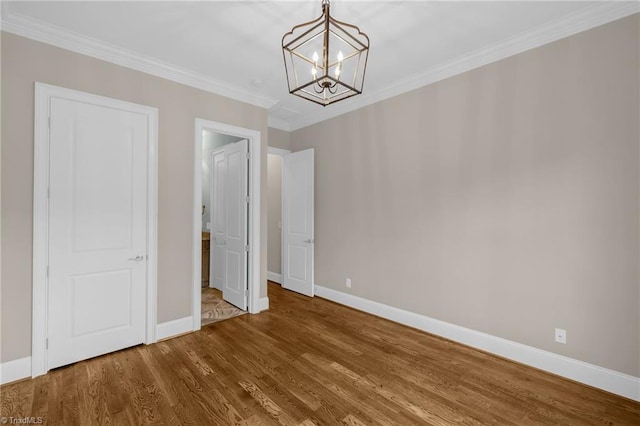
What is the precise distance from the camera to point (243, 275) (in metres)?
3.95

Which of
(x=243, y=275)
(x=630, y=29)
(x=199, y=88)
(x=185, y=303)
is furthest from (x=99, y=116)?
(x=630, y=29)

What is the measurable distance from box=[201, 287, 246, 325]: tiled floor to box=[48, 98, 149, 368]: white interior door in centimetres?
86

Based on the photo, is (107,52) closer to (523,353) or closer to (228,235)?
(228,235)

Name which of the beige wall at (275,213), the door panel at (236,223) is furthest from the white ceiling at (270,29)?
the beige wall at (275,213)

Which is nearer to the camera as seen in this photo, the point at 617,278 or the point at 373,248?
the point at 617,278

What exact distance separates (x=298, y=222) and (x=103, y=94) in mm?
2939

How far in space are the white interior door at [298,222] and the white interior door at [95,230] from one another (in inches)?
90.4

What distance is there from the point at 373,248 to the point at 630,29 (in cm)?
300

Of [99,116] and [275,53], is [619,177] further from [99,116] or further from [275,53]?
[99,116]

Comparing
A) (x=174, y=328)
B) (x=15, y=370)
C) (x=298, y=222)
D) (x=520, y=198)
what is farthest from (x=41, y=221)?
(x=520, y=198)

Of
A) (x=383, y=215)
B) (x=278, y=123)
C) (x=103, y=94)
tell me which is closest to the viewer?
(x=103, y=94)

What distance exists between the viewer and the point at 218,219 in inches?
181

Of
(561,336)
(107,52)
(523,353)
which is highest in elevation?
(107,52)

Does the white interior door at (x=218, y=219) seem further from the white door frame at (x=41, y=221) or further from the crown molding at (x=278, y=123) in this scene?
the white door frame at (x=41, y=221)
